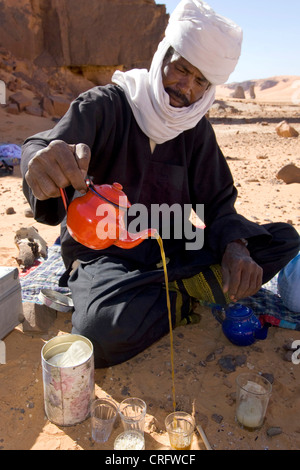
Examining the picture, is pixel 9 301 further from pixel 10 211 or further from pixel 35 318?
pixel 10 211

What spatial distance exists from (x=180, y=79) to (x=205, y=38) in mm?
283

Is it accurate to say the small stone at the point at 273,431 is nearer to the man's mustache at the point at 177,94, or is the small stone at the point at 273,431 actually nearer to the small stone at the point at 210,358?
the small stone at the point at 210,358

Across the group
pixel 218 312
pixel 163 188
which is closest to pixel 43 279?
pixel 163 188

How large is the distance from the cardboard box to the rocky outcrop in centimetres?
1303

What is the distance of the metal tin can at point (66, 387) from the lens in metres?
1.75

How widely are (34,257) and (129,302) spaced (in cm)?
150

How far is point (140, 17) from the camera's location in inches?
571

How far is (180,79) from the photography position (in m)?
2.46

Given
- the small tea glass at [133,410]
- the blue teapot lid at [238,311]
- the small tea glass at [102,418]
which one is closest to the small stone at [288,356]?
the blue teapot lid at [238,311]

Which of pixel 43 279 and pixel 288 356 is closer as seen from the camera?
pixel 288 356

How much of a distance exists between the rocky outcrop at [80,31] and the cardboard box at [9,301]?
13035 mm
